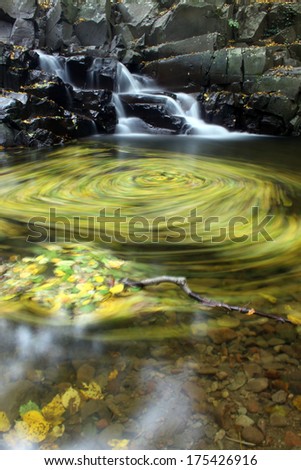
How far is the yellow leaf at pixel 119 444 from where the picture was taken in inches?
62.0

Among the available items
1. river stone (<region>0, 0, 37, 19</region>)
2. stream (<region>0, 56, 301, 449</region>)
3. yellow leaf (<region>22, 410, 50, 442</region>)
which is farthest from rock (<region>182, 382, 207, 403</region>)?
river stone (<region>0, 0, 37, 19</region>)

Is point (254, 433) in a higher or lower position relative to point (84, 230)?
lower

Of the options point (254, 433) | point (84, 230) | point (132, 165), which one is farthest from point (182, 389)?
point (132, 165)

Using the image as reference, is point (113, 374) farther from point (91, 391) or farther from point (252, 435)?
point (252, 435)

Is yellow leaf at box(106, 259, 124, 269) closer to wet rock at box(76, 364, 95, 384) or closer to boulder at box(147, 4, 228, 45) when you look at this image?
wet rock at box(76, 364, 95, 384)

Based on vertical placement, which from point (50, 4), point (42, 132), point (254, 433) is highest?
point (50, 4)

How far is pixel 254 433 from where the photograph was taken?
1.62m

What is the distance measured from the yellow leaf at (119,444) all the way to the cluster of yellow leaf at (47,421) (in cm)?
25

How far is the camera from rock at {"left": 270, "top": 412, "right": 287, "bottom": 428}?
1655 mm

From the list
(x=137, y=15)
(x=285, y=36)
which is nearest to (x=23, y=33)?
(x=137, y=15)

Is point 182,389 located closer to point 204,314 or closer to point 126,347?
point 126,347

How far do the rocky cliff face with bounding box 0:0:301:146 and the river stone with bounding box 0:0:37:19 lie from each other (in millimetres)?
54

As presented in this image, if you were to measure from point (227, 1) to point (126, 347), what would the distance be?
22404mm

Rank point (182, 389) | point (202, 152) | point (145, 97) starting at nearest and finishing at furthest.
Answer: point (182, 389)
point (202, 152)
point (145, 97)
